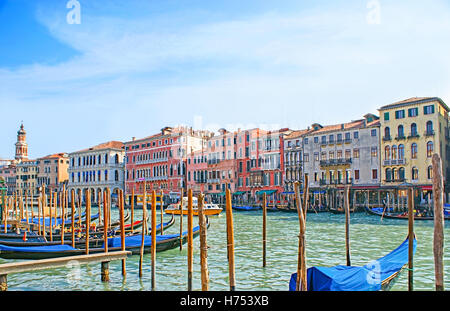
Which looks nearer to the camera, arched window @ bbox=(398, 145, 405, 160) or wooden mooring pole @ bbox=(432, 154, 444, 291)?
wooden mooring pole @ bbox=(432, 154, 444, 291)

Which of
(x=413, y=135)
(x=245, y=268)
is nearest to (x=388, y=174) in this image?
(x=413, y=135)

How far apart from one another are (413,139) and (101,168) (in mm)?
23692

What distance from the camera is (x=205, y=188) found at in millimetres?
28906

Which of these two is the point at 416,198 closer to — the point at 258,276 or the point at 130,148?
the point at 258,276

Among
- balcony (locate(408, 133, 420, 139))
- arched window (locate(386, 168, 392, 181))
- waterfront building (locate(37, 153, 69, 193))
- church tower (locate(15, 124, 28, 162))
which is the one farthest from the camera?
waterfront building (locate(37, 153, 69, 193))

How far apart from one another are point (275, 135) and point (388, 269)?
20503mm

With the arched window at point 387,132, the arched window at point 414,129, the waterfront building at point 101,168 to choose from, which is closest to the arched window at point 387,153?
the arched window at point 387,132

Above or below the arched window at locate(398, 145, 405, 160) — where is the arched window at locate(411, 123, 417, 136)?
above

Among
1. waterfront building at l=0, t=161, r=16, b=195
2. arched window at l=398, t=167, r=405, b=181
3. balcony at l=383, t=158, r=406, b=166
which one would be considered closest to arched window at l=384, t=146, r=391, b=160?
balcony at l=383, t=158, r=406, b=166

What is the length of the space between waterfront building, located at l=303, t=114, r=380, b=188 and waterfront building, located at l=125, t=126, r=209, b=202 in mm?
8666

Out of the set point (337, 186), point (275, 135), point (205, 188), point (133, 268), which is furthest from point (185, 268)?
point (205, 188)

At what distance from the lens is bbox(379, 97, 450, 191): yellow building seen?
60.5 feet

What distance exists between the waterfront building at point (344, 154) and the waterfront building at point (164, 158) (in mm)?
8666

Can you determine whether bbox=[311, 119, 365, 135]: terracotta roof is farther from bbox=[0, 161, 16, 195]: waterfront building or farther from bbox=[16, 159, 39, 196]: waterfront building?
bbox=[0, 161, 16, 195]: waterfront building
